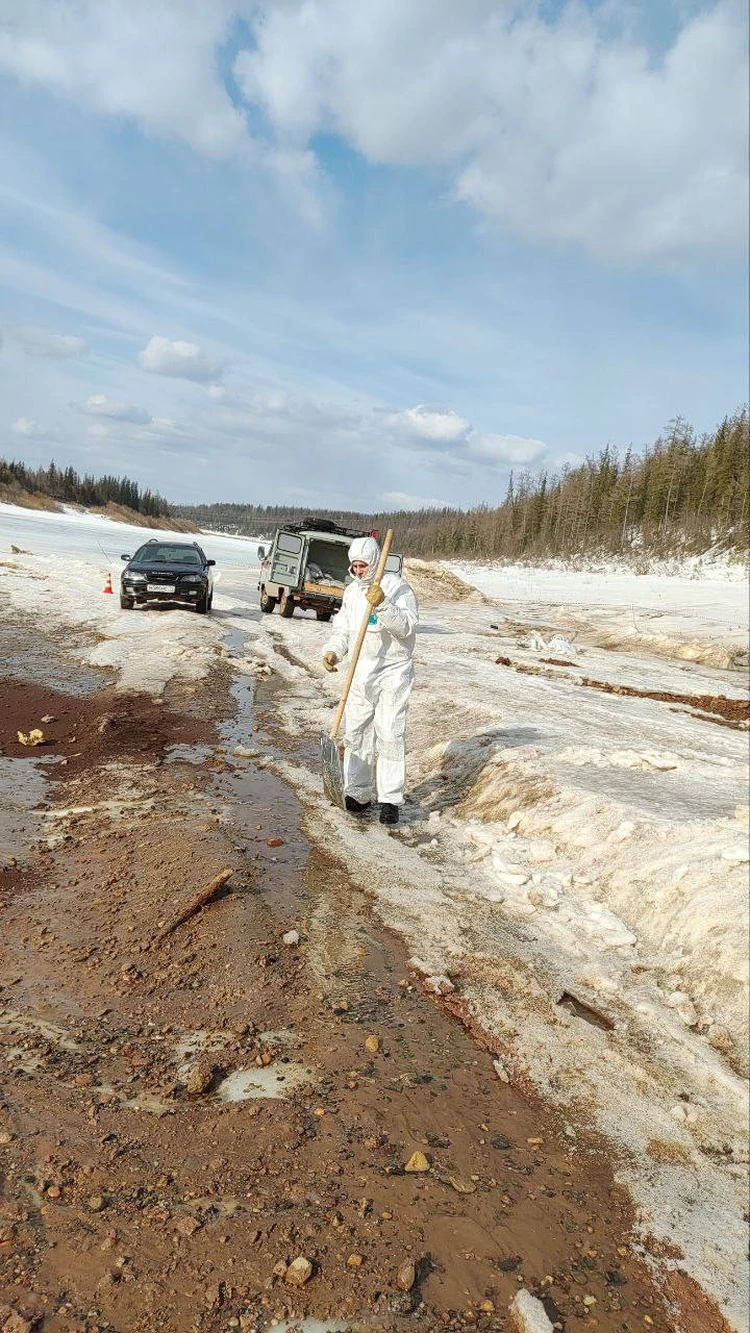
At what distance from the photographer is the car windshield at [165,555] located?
18562 mm

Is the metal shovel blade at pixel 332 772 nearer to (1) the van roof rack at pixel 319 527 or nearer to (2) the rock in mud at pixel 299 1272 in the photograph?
(2) the rock in mud at pixel 299 1272

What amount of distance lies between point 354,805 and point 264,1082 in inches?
138

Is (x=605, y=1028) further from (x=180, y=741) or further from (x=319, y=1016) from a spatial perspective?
(x=180, y=741)

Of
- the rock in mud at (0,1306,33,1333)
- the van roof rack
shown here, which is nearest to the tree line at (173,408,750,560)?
the van roof rack

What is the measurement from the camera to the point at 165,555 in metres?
19.0

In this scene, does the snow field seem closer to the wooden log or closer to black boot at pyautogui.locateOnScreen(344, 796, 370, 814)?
black boot at pyautogui.locateOnScreen(344, 796, 370, 814)

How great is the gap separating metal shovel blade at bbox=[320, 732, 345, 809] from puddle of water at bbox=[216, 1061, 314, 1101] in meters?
3.34

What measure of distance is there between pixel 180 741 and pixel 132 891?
3.64m

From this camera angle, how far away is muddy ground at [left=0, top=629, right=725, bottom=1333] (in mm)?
2121

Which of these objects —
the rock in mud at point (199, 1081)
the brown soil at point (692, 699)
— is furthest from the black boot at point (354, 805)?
the brown soil at point (692, 699)

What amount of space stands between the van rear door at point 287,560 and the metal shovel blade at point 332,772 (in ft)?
42.1

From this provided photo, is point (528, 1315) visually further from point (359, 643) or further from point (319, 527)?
point (319, 527)

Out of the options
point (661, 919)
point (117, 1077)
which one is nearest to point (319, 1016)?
point (117, 1077)

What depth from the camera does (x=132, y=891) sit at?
14.9 ft
